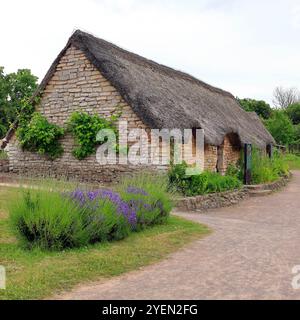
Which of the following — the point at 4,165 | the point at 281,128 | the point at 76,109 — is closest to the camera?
the point at 76,109

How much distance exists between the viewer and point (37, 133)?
48.5 feet

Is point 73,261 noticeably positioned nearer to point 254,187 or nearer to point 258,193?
point 258,193

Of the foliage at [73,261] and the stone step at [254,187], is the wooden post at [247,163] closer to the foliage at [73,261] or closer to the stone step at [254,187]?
the stone step at [254,187]

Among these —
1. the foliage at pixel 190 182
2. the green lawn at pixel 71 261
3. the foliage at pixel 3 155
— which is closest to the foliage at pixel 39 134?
the foliage at pixel 3 155

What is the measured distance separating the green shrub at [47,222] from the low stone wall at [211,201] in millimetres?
5477

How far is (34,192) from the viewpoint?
647 centimetres

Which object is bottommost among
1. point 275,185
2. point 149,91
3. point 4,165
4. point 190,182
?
point 275,185

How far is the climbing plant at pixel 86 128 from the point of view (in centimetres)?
1373

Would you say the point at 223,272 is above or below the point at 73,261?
below

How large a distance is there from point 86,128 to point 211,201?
15.5ft

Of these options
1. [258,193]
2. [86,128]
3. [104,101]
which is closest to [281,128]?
[258,193]

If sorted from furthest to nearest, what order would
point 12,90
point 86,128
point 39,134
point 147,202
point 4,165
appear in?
point 12,90, point 4,165, point 39,134, point 86,128, point 147,202

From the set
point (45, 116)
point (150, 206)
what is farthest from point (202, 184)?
point (45, 116)

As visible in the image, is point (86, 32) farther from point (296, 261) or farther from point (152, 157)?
point (296, 261)
